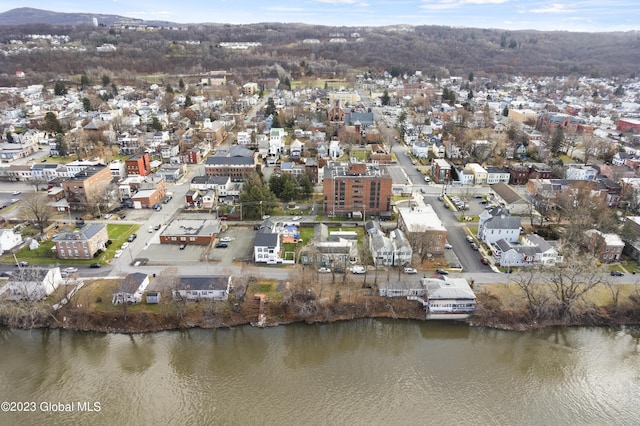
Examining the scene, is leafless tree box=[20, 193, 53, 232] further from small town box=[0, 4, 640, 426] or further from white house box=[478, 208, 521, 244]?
white house box=[478, 208, 521, 244]

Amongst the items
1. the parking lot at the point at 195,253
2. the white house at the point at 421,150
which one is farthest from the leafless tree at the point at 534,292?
the white house at the point at 421,150

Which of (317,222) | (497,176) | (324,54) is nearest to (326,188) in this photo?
(317,222)

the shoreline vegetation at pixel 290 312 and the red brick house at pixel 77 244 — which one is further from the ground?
the red brick house at pixel 77 244

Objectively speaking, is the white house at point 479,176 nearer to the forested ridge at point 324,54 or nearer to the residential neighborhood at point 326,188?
the residential neighborhood at point 326,188

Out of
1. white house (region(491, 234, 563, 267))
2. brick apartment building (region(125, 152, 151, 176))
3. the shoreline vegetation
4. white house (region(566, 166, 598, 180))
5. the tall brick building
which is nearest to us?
the shoreline vegetation

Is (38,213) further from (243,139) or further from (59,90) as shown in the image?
(59,90)

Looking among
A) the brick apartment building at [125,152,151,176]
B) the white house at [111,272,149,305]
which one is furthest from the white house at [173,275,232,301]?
Result: the brick apartment building at [125,152,151,176]
